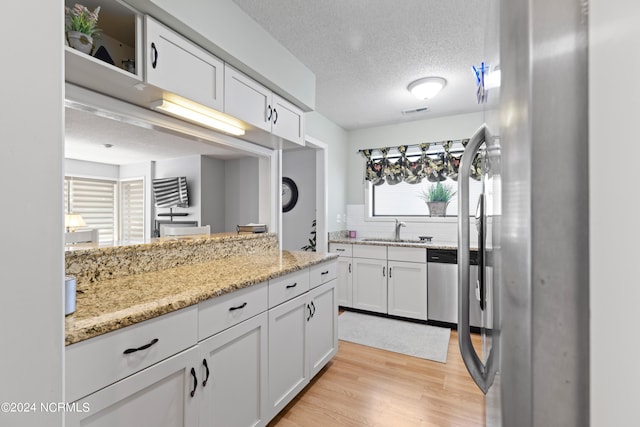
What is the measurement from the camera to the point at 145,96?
4.57 feet

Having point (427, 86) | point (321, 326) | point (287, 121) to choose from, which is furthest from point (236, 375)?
point (427, 86)

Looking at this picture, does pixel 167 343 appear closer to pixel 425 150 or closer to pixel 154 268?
pixel 154 268

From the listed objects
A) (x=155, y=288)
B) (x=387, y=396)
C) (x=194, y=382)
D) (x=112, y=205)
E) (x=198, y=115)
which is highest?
(x=198, y=115)

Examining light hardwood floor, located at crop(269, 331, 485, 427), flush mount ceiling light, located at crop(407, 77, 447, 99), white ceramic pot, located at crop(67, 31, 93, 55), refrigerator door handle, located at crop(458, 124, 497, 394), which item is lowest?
light hardwood floor, located at crop(269, 331, 485, 427)

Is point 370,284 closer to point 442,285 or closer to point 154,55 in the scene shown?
point 442,285

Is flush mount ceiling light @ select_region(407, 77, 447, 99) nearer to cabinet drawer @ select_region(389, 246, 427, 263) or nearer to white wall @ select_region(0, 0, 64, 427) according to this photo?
cabinet drawer @ select_region(389, 246, 427, 263)

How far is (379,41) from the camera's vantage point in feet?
6.75

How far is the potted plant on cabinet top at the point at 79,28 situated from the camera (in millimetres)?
1102

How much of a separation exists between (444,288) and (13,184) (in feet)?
10.5

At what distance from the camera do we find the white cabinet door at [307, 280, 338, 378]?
6.34 ft

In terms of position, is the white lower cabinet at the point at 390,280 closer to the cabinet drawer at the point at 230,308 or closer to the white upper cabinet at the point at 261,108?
the white upper cabinet at the point at 261,108

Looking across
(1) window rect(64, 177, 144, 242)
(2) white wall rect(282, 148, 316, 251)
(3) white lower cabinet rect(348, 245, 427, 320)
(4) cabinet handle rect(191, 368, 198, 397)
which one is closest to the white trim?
(3) white lower cabinet rect(348, 245, 427, 320)

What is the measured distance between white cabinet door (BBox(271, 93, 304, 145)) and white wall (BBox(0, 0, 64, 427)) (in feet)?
4.88

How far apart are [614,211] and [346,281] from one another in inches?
133
